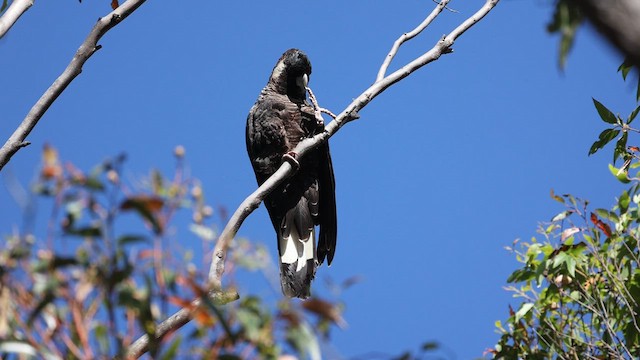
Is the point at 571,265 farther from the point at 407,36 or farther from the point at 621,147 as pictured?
the point at 407,36

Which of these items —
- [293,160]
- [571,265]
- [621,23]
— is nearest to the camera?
[621,23]

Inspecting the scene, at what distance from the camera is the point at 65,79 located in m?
2.59

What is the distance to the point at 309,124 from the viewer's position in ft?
15.4

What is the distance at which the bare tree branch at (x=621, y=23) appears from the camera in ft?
3.09

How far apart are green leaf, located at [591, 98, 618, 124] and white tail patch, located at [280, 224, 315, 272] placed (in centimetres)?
179

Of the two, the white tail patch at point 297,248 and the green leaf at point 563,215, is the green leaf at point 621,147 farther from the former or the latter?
the white tail patch at point 297,248

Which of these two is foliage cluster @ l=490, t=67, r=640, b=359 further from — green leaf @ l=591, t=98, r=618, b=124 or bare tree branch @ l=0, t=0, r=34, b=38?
bare tree branch @ l=0, t=0, r=34, b=38

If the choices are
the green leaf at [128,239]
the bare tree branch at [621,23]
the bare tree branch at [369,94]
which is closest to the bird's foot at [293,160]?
the bare tree branch at [369,94]

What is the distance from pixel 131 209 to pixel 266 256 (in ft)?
0.97

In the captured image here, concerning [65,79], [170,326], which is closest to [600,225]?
[170,326]

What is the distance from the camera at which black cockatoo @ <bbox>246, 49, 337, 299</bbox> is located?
452 centimetres

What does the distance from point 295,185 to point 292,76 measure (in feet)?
2.57

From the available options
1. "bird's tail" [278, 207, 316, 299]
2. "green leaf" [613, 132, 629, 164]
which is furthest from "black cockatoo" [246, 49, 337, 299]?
"green leaf" [613, 132, 629, 164]

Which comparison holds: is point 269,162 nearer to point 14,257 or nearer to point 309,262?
point 309,262
